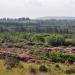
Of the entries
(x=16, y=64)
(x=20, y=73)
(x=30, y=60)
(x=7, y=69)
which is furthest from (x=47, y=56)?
(x=20, y=73)

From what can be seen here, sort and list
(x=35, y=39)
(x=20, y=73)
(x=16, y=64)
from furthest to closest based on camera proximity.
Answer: (x=35, y=39), (x=16, y=64), (x=20, y=73)

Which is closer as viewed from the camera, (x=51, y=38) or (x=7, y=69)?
(x=7, y=69)

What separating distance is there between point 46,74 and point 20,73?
6.70 feet

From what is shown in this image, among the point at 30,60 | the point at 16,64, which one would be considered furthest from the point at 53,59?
the point at 16,64

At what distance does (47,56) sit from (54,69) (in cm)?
1117

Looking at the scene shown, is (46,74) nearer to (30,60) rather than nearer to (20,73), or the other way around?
(20,73)

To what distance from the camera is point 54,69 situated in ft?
85.9

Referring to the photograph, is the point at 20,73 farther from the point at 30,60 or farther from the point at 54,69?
the point at 30,60

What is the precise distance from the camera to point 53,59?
35219 millimetres

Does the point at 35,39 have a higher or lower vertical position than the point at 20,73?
lower

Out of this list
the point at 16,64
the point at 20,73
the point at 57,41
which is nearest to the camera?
the point at 20,73

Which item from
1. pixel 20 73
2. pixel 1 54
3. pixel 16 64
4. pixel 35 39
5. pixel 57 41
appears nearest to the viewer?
pixel 20 73

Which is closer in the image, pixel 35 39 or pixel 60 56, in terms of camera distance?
pixel 60 56

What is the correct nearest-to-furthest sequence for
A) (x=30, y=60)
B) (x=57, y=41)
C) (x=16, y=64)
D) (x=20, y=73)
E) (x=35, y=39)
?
(x=20, y=73), (x=16, y=64), (x=30, y=60), (x=57, y=41), (x=35, y=39)
